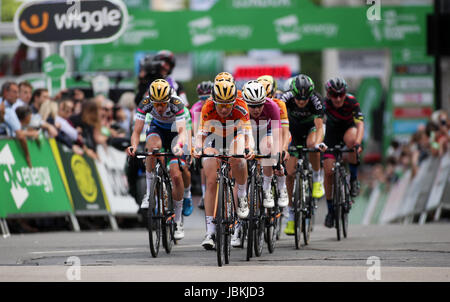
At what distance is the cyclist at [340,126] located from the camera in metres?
14.2

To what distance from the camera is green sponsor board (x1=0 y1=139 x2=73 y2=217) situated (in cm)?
1563

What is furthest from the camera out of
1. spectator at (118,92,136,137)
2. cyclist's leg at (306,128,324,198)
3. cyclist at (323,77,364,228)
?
spectator at (118,92,136,137)

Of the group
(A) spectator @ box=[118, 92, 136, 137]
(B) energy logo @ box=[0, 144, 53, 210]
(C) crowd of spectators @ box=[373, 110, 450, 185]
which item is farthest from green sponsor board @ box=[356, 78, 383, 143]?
(B) energy logo @ box=[0, 144, 53, 210]

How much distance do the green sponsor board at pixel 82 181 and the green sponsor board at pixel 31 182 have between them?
0.16 meters

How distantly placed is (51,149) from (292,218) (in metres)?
4.90

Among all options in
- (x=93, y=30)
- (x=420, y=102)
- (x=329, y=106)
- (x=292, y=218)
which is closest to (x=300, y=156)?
(x=292, y=218)

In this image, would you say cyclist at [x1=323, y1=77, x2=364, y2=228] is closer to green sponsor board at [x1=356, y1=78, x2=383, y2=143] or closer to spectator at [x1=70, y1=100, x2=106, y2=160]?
spectator at [x1=70, y1=100, x2=106, y2=160]

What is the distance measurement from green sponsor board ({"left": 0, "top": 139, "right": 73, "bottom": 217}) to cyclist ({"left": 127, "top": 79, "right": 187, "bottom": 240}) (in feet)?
12.6

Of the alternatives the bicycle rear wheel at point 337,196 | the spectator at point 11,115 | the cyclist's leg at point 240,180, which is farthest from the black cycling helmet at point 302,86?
the spectator at point 11,115

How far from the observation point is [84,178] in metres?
17.2

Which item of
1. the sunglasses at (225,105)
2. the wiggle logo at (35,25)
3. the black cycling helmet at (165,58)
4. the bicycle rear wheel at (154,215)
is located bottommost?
the bicycle rear wheel at (154,215)

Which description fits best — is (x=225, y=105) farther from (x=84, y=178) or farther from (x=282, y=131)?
(x=84, y=178)

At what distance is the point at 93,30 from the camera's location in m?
A: 19.2

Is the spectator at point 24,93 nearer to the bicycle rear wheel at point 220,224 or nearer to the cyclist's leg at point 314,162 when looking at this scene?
the cyclist's leg at point 314,162
